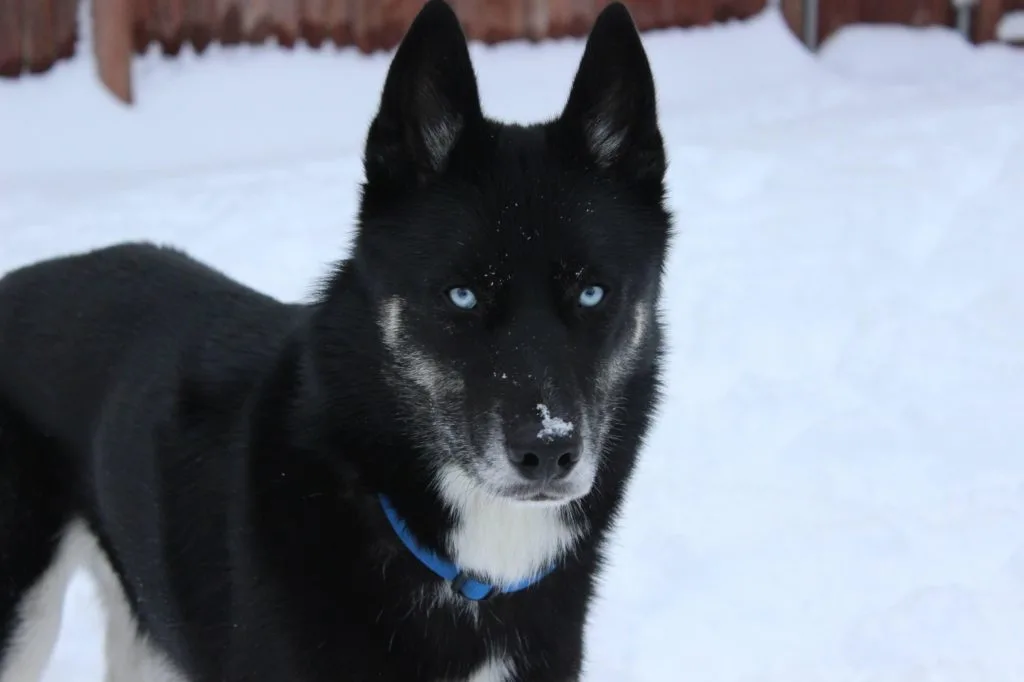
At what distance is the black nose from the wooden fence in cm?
614

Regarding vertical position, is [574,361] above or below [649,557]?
above

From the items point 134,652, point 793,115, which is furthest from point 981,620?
point 793,115

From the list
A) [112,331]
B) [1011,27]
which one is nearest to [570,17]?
[1011,27]

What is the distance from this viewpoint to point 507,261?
7.52ft

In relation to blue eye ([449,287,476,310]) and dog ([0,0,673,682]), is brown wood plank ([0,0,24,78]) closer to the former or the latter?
dog ([0,0,673,682])

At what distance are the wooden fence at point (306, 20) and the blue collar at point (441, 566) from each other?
5907mm

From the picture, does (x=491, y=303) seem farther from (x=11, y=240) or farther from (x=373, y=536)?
(x=11, y=240)

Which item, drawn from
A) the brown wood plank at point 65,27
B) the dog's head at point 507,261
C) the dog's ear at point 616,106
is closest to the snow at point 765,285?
the brown wood plank at point 65,27

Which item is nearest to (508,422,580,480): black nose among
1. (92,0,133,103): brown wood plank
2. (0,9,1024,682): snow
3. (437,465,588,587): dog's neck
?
(437,465,588,587): dog's neck

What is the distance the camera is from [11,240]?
227 inches

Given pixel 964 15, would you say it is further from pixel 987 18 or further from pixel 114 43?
pixel 114 43

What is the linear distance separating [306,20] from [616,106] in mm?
6261

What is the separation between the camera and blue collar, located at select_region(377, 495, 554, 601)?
2.38 metres

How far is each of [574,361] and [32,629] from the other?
5.17 feet
